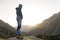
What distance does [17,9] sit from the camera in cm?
1781

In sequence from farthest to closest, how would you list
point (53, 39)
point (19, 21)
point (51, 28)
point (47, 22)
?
point (47, 22)
point (51, 28)
point (53, 39)
point (19, 21)

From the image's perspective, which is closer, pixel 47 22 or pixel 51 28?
pixel 51 28

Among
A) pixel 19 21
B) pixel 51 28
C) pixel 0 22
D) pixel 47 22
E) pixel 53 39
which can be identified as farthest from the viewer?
pixel 47 22

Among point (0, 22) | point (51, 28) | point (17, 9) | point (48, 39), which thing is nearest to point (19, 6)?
point (17, 9)

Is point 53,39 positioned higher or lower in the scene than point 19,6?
lower

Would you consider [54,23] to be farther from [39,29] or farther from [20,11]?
[20,11]

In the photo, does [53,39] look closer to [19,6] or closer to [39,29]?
[19,6]

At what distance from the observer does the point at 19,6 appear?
17703 mm

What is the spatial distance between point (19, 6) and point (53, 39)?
609 cm

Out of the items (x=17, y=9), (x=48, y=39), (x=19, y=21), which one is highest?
(x=17, y=9)

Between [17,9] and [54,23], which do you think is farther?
[54,23]

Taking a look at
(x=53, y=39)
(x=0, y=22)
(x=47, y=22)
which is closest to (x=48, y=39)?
(x=53, y=39)

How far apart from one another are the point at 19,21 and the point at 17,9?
110 centimetres

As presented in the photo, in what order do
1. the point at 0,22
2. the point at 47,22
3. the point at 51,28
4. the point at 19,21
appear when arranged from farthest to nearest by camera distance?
1. the point at 47,22
2. the point at 51,28
3. the point at 0,22
4. the point at 19,21
